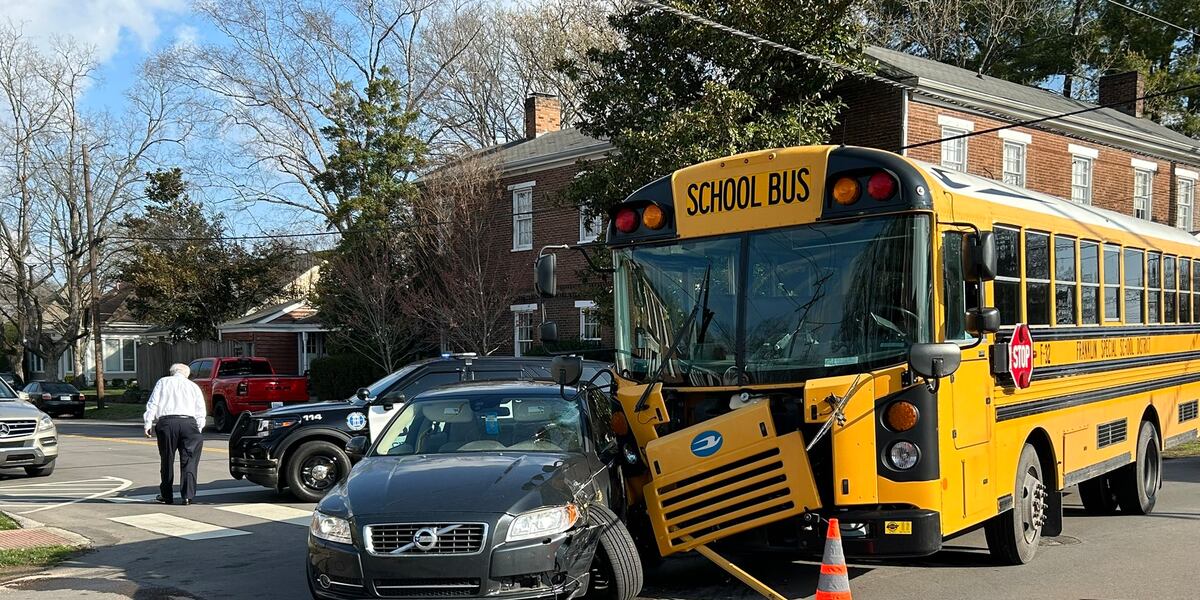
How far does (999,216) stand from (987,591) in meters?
2.64

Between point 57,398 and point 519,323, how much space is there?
17.5 m

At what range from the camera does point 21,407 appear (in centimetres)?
1656

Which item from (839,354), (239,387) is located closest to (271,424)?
(839,354)

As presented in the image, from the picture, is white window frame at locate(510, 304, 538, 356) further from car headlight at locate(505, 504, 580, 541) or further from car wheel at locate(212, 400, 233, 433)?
car headlight at locate(505, 504, 580, 541)

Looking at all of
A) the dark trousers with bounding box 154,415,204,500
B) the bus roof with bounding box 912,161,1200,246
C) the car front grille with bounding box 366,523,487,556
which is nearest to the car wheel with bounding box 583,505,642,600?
the car front grille with bounding box 366,523,487,556

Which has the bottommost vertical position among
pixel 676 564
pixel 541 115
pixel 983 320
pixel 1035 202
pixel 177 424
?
pixel 676 564

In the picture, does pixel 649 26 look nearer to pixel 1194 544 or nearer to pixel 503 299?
pixel 503 299

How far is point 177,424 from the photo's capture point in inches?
524

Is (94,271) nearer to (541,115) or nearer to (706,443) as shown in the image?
(541,115)

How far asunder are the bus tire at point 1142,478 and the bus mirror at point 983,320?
15.6ft

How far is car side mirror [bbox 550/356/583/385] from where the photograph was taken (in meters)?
8.36

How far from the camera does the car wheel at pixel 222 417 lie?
27891 millimetres

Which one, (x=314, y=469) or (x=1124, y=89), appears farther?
(x=1124, y=89)

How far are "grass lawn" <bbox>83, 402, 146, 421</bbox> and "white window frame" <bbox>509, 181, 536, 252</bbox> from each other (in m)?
14.0
